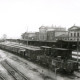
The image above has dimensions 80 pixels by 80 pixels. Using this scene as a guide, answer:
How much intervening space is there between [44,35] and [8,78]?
59.9 meters

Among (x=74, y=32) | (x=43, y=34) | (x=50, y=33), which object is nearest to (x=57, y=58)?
(x=74, y=32)

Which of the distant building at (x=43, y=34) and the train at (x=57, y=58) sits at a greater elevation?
the distant building at (x=43, y=34)

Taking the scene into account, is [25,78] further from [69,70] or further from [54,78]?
[69,70]

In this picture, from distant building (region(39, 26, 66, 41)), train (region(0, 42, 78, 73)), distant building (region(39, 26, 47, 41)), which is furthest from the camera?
distant building (region(39, 26, 47, 41))

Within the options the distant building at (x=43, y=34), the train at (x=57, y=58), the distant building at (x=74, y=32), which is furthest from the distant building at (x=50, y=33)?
the train at (x=57, y=58)

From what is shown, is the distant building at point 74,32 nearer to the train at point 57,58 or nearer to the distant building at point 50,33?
the distant building at point 50,33

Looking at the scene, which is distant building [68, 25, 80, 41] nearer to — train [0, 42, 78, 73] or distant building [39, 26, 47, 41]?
distant building [39, 26, 47, 41]

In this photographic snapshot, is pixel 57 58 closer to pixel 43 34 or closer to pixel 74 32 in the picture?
pixel 74 32

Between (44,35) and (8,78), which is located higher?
(44,35)

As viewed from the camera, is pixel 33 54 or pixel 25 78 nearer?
pixel 25 78

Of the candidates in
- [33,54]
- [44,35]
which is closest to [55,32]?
[44,35]

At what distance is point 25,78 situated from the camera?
Answer: 15.2m

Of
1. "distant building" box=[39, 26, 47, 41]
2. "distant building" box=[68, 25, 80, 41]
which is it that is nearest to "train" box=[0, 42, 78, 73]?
"distant building" box=[68, 25, 80, 41]

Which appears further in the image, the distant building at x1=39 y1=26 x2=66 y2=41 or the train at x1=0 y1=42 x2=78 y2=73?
the distant building at x1=39 y1=26 x2=66 y2=41
